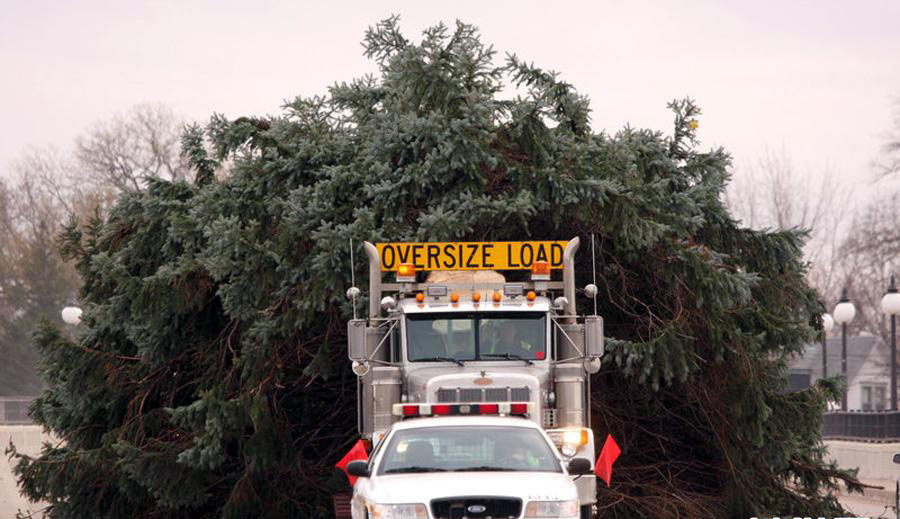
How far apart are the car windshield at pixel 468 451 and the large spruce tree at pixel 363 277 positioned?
6.44 m

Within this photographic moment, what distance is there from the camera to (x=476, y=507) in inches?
574

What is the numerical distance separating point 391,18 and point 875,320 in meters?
69.5

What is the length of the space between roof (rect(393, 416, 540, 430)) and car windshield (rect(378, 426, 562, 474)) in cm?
6

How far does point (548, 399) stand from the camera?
1928cm

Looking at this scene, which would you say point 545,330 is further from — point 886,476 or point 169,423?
point 886,476

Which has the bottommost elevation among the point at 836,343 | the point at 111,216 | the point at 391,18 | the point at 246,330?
the point at 836,343

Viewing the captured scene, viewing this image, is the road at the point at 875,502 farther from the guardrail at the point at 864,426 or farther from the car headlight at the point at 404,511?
the car headlight at the point at 404,511

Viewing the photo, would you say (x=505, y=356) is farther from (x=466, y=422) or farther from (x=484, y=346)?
(x=466, y=422)

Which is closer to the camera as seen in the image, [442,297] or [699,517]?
[442,297]

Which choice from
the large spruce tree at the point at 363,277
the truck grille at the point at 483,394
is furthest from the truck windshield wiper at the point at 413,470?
the large spruce tree at the point at 363,277

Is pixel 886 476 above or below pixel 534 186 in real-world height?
below

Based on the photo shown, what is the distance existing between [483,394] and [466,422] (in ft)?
8.80

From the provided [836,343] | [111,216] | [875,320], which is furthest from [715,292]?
[836,343]

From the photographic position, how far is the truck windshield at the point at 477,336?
63.6 ft
